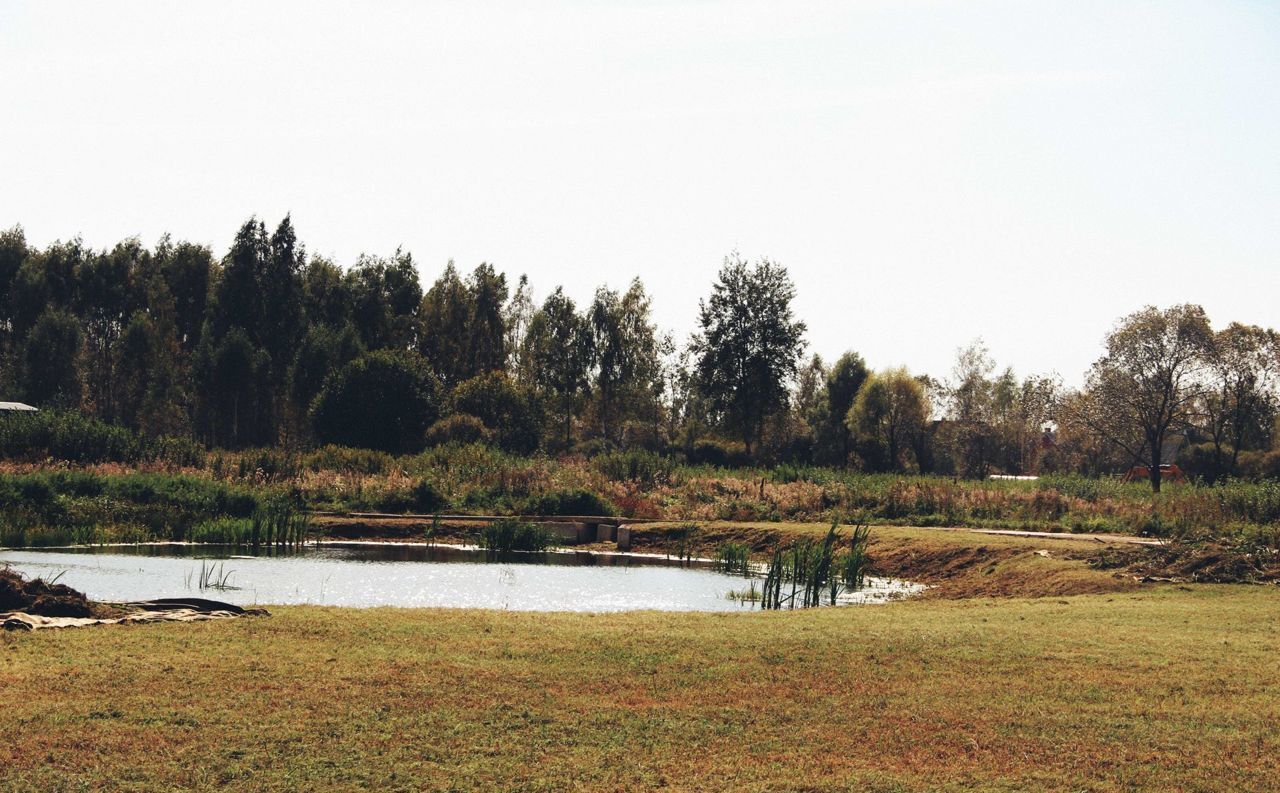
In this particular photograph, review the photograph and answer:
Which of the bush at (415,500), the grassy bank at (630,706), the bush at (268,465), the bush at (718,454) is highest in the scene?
the bush at (718,454)

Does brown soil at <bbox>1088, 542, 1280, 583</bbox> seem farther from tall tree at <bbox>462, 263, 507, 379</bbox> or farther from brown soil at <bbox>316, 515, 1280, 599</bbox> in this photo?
tall tree at <bbox>462, 263, 507, 379</bbox>

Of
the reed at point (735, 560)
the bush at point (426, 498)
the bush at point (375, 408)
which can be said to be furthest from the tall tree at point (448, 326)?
the reed at point (735, 560)

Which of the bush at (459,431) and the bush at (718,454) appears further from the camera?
the bush at (718,454)

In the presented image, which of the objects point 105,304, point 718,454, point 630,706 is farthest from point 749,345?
point 630,706

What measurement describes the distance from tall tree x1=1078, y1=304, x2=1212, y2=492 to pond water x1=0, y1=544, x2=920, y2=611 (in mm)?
48468

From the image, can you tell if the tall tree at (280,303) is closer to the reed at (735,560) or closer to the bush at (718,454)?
the bush at (718,454)

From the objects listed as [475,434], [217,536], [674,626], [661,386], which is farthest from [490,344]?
[674,626]

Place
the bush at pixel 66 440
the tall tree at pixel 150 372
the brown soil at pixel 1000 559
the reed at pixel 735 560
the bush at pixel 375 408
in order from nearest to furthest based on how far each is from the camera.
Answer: the brown soil at pixel 1000 559 < the reed at pixel 735 560 < the bush at pixel 66 440 < the bush at pixel 375 408 < the tall tree at pixel 150 372

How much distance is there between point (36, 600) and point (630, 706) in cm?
757

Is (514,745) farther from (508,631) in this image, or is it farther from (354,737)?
(508,631)

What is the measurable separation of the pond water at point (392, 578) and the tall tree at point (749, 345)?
47461 millimetres

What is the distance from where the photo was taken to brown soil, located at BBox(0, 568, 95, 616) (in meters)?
14.1

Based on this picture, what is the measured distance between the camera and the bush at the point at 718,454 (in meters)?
77.9

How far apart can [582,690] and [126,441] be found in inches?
1465
